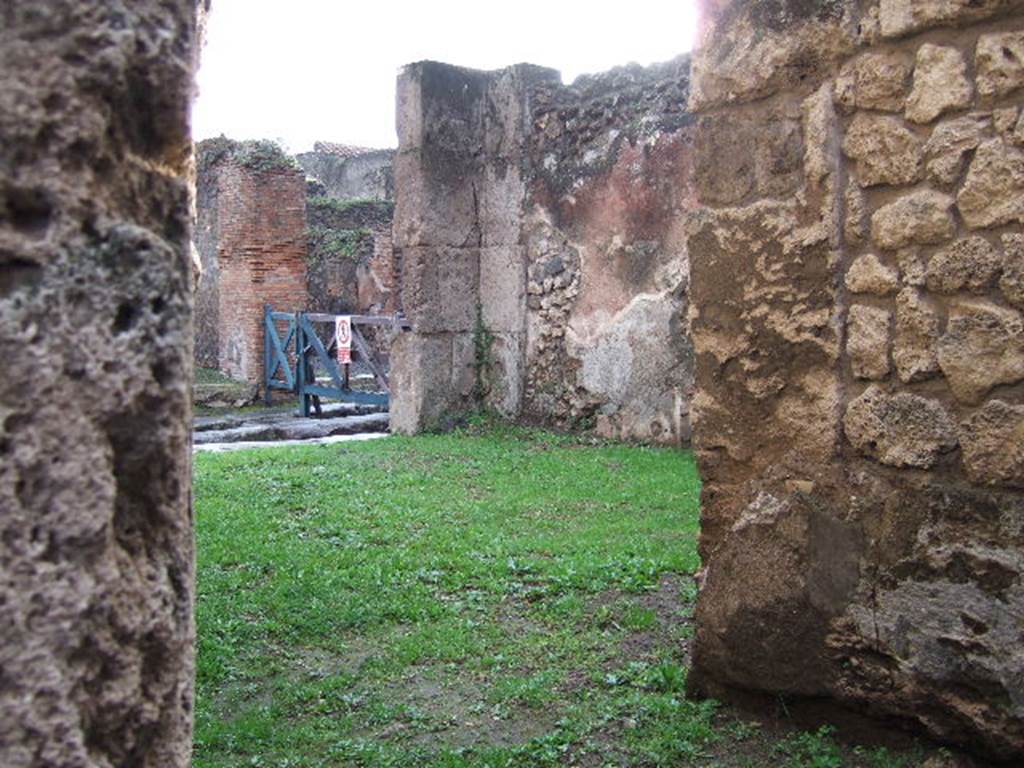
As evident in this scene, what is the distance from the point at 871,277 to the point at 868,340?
16cm

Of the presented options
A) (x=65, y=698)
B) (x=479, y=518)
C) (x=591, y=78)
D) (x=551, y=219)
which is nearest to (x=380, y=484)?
(x=479, y=518)

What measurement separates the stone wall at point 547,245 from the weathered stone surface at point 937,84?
18.2ft

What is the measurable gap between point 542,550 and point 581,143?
4883mm

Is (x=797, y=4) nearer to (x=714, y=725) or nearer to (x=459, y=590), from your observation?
(x=714, y=725)

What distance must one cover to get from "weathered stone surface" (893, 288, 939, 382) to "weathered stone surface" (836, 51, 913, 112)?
479mm

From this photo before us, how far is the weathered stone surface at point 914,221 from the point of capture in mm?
2727

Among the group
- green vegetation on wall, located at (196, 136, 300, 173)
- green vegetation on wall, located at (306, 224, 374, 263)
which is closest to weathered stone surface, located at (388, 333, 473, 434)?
green vegetation on wall, located at (196, 136, 300, 173)

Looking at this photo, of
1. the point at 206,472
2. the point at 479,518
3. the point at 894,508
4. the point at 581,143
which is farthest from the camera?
the point at 581,143

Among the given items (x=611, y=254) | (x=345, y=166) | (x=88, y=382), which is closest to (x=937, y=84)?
(x=88, y=382)

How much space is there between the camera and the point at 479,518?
5.99 metres

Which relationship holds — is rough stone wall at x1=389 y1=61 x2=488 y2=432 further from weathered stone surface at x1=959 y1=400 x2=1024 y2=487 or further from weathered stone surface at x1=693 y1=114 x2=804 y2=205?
weathered stone surface at x1=959 y1=400 x2=1024 y2=487

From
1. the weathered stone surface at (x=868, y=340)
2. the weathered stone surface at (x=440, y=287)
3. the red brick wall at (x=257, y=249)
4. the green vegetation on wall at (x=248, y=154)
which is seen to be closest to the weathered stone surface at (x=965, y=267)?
→ the weathered stone surface at (x=868, y=340)

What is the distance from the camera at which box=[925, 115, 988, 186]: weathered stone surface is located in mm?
2652

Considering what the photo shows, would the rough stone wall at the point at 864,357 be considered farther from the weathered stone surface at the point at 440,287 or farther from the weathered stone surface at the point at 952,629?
the weathered stone surface at the point at 440,287
